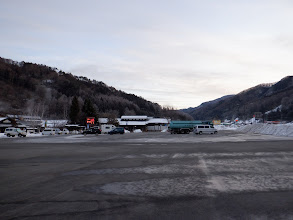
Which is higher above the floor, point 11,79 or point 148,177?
point 11,79

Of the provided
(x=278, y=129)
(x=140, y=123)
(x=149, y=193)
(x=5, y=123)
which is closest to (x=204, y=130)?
(x=278, y=129)

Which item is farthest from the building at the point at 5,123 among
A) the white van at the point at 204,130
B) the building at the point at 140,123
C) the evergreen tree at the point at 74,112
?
the white van at the point at 204,130

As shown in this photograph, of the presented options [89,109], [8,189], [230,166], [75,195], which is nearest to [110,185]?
[75,195]

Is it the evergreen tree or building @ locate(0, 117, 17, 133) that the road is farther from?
the evergreen tree

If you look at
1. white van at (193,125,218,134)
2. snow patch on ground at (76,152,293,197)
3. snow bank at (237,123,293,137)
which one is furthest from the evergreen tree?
snow patch on ground at (76,152,293,197)

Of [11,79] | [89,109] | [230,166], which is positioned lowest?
[230,166]

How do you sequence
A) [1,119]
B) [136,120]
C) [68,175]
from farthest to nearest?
[136,120]
[1,119]
[68,175]

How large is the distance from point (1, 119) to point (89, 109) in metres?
30.2

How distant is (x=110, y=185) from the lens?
6.79 metres

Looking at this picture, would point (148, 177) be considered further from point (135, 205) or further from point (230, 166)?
point (230, 166)

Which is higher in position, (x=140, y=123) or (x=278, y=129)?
(x=140, y=123)

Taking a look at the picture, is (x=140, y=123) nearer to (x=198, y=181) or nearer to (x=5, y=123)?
(x=5, y=123)

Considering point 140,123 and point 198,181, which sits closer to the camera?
point 198,181

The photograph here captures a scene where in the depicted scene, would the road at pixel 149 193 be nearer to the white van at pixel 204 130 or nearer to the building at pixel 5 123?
the white van at pixel 204 130
